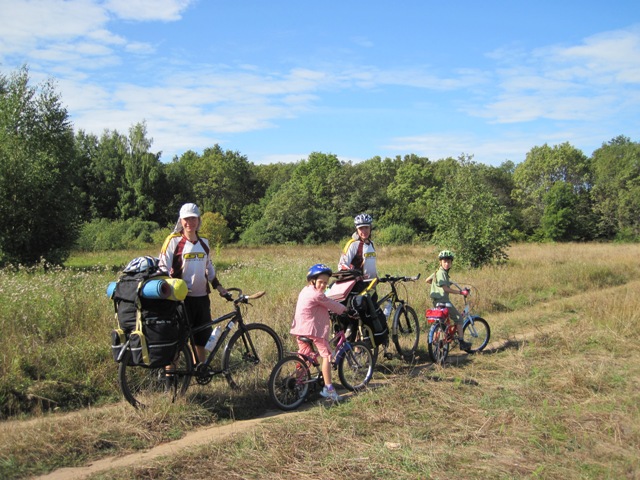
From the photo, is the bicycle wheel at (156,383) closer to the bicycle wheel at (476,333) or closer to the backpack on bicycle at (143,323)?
the backpack on bicycle at (143,323)

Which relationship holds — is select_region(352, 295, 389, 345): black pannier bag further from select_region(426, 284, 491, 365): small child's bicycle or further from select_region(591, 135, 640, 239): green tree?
select_region(591, 135, 640, 239): green tree

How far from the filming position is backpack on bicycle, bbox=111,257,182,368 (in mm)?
5148

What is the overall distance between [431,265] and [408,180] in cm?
4416

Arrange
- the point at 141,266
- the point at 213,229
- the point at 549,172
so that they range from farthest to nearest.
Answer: the point at 549,172
the point at 213,229
the point at 141,266

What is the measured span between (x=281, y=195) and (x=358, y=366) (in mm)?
38998

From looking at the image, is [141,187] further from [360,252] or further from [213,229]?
[360,252]

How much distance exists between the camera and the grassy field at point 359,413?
13.7 ft

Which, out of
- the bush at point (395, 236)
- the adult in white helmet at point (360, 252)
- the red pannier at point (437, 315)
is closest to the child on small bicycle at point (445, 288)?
the red pannier at point (437, 315)

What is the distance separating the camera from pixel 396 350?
320 inches

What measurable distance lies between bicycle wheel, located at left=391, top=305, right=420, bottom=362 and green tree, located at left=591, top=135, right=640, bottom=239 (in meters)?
47.4

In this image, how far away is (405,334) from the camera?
28.6 feet

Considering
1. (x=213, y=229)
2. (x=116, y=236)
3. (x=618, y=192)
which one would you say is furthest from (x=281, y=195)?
(x=618, y=192)

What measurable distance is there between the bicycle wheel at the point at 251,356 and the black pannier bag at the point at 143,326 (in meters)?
0.84

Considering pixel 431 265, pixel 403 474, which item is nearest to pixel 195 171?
pixel 431 265
